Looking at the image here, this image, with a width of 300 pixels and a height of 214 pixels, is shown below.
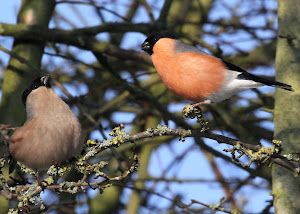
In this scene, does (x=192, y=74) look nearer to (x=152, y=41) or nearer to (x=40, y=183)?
(x=152, y=41)

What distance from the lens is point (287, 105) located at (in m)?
4.53

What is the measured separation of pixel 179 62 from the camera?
160 inches

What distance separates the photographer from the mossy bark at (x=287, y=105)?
4.02m

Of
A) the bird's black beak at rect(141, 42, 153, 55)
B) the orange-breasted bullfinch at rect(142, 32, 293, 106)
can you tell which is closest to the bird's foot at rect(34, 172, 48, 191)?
the orange-breasted bullfinch at rect(142, 32, 293, 106)

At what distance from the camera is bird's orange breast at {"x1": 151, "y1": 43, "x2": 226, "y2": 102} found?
3928 mm

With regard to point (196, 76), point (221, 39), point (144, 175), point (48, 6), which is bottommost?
point (196, 76)

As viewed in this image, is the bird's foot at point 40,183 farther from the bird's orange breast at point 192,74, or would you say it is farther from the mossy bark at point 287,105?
the mossy bark at point 287,105

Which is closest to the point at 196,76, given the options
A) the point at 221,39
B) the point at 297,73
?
the point at 297,73

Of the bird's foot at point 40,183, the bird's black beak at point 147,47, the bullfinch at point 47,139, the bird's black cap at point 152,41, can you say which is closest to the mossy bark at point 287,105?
the bird's black cap at point 152,41

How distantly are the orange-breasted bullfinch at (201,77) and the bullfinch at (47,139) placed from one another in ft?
3.29

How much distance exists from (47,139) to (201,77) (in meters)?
1.47

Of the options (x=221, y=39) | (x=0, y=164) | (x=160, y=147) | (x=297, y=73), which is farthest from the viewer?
(x=160, y=147)

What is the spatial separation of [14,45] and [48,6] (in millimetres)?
685

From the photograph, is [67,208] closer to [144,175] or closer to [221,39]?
[144,175]
